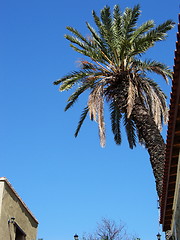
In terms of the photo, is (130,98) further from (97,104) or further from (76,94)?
(76,94)

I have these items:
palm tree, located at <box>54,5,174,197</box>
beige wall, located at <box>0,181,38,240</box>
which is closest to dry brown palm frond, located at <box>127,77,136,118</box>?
palm tree, located at <box>54,5,174,197</box>

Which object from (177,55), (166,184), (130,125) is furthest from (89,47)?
(177,55)

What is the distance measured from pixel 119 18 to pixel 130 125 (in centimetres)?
501

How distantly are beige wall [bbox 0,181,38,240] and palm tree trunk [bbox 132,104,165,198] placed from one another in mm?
5418

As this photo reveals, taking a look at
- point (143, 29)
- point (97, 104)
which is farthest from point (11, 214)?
point (143, 29)

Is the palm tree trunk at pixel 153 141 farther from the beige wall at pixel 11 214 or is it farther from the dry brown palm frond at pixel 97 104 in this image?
the beige wall at pixel 11 214

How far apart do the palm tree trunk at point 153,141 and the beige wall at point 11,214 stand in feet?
17.8

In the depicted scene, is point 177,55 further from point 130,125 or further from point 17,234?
point 130,125

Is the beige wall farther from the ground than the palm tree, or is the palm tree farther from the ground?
the palm tree

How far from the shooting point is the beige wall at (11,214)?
15.1m

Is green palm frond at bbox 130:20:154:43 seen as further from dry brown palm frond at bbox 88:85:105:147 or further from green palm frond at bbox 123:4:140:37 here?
dry brown palm frond at bbox 88:85:105:147

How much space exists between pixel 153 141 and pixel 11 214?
5.97m

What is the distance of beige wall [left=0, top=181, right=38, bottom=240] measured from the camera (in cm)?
1510

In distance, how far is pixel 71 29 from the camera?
20500 mm
